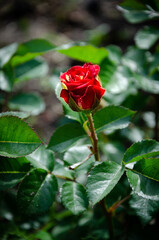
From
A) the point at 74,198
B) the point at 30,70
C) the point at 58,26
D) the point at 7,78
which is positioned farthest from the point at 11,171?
the point at 58,26

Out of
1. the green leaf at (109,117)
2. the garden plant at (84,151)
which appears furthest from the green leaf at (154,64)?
the green leaf at (109,117)

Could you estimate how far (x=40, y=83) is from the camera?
227 cm

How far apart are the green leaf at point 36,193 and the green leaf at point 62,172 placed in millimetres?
62

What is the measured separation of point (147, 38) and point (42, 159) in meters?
0.72

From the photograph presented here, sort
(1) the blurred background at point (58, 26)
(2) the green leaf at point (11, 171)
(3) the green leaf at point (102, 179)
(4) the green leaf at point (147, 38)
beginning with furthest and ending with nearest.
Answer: (1) the blurred background at point (58, 26) → (4) the green leaf at point (147, 38) → (2) the green leaf at point (11, 171) → (3) the green leaf at point (102, 179)

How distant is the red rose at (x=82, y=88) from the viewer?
59 centimetres

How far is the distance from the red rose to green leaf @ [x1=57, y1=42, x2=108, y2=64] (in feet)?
1.22

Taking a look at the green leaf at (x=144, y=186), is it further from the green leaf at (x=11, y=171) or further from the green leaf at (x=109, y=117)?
the green leaf at (x=11, y=171)

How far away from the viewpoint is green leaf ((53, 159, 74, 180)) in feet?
2.48

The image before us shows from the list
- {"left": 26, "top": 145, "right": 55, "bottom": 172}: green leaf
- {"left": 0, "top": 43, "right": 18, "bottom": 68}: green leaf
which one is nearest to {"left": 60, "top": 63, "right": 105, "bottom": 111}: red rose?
{"left": 26, "top": 145, "right": 55, "bottom": 172}: green leaf

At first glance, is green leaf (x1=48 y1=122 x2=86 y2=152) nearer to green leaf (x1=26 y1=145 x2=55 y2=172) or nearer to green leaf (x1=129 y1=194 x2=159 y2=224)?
green leaf (x1=26 y1=145 x2=55 y2=172)

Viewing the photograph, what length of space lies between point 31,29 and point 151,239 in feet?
8.41

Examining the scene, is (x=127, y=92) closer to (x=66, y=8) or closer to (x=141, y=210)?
(x=141, y=210)

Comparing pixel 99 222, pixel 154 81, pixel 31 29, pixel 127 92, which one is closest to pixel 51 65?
pixel 31 29
